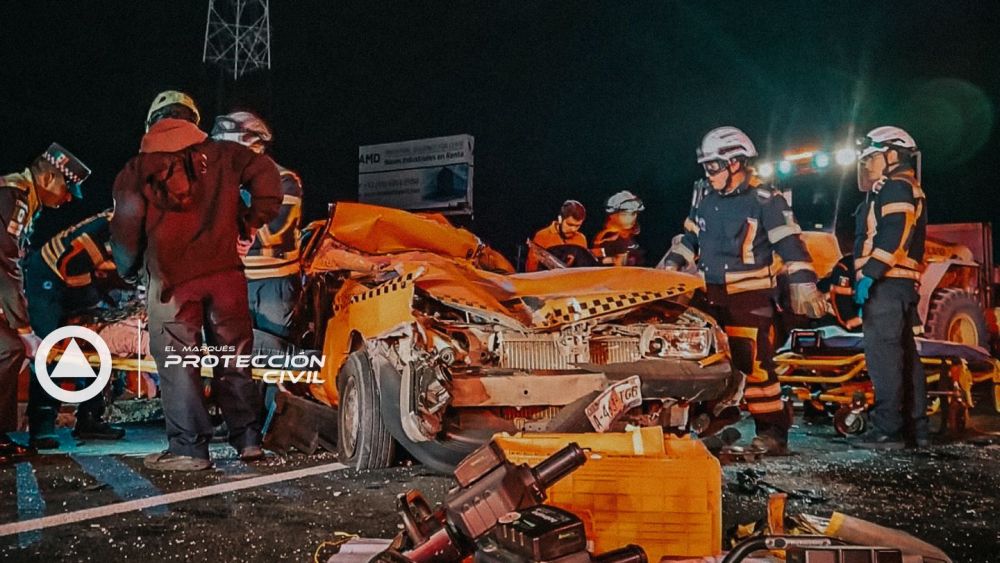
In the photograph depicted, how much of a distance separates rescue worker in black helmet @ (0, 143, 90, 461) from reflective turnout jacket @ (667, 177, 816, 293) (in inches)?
185

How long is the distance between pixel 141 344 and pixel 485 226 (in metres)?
15.2

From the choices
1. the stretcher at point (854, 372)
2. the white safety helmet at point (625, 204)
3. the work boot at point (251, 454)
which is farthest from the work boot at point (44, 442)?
the white safety helmet at point (625, 204)

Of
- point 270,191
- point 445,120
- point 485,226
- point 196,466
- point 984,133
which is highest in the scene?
point 445,120

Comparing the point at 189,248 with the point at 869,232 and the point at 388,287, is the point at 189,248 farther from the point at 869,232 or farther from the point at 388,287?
the point at 869,232

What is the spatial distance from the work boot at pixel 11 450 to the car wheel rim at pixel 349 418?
7.20 feet

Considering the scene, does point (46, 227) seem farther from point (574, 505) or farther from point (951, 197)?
point (951, 197)

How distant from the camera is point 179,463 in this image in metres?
4.68

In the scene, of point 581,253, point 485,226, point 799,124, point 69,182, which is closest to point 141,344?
point 69,182

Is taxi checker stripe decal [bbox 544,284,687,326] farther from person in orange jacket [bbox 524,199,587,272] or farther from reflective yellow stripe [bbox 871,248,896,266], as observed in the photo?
person in orange jacket [bbox 524,199,587,272]

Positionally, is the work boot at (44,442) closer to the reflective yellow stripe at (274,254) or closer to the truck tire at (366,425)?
the reflective yellow stripe at (274,254)

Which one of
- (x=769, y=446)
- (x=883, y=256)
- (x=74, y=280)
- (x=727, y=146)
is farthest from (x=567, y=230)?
(x=74, y=280)

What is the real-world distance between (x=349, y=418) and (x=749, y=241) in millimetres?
3118

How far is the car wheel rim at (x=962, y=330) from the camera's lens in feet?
26.0

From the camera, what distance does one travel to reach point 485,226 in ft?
68.4
